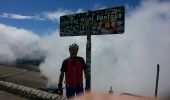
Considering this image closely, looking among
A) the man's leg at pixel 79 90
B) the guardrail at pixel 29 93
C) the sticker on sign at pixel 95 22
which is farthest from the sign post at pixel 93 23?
the man's leg at pixel 79 90

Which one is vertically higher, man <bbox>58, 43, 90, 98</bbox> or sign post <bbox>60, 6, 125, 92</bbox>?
sign post <bbox>60, 6, 125, 92</bbox>

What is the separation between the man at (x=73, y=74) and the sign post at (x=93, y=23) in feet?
15.2

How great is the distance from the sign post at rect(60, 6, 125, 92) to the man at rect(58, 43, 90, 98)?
15.2 feet

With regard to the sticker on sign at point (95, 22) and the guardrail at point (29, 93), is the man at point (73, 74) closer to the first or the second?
the guardrail at point (29, 93)

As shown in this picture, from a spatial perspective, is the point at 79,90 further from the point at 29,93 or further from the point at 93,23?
the point at 93,23

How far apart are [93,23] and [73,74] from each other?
5.59 m

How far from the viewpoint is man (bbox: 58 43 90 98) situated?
8523mm

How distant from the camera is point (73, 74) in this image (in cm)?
858

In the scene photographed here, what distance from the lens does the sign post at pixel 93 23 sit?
1319 cm

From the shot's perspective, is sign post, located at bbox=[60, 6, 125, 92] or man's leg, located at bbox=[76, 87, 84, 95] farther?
sign post, located at bbox=[60, 6, 125, 92]

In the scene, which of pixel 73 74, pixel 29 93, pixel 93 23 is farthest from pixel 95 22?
pixel 73 74

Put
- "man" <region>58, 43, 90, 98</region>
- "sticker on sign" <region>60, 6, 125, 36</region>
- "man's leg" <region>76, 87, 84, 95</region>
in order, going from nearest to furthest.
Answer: "man" <region>58, 43, 90, 98</region>
"man's leg" <region>76, 87, 84, 95</region>
"sticker on sign" <region>60, 6, 125, 36</region>

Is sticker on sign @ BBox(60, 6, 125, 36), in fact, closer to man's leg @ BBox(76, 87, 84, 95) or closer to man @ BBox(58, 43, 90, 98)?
man @ BBox(58, 43, 90, 98)

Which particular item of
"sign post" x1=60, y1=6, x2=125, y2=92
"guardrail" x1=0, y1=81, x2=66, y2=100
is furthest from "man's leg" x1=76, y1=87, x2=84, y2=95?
"sign post" x1=60, y1=6, x2=125, y2=92
